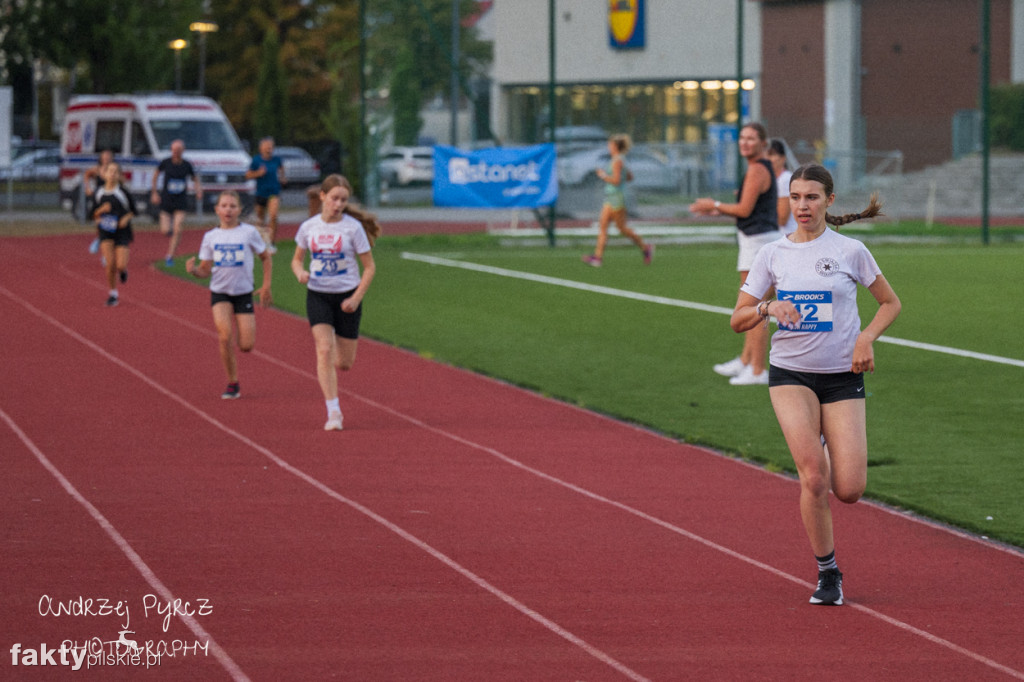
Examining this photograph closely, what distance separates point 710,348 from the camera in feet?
49.6

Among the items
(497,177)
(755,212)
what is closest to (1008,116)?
(497,177)

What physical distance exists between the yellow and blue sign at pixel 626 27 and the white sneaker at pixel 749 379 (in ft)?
102

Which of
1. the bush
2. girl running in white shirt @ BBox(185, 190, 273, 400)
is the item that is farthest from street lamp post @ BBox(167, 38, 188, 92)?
girl running in white shirt @ BBox(185, 190, 273, 400)

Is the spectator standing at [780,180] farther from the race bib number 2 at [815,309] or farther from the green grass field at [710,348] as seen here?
the race bib number 2 at [815,309]

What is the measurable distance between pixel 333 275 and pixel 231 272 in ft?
5.41

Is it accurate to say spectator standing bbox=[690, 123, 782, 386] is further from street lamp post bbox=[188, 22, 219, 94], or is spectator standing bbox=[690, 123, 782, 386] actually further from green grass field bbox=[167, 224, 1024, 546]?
street lamp post bbox=[188, 22, 219, 94]

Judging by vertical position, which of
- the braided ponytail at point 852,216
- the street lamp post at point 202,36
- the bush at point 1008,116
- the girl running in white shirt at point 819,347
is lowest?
the girl running in white shirt at point 819,347

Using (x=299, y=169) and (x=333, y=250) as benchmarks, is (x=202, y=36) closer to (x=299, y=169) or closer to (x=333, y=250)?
(x=299, y=169)

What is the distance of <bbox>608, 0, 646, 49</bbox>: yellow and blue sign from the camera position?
1693 inches

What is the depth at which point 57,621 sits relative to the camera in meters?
6.20

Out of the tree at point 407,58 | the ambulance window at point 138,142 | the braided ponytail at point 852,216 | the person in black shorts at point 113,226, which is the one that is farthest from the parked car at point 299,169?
the braided ponytail at point 852,216

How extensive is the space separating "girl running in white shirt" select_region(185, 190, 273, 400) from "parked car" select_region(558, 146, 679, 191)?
19.4 meters

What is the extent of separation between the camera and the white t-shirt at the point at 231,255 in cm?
1216

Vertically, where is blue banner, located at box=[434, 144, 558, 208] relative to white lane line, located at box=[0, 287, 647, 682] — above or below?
above
